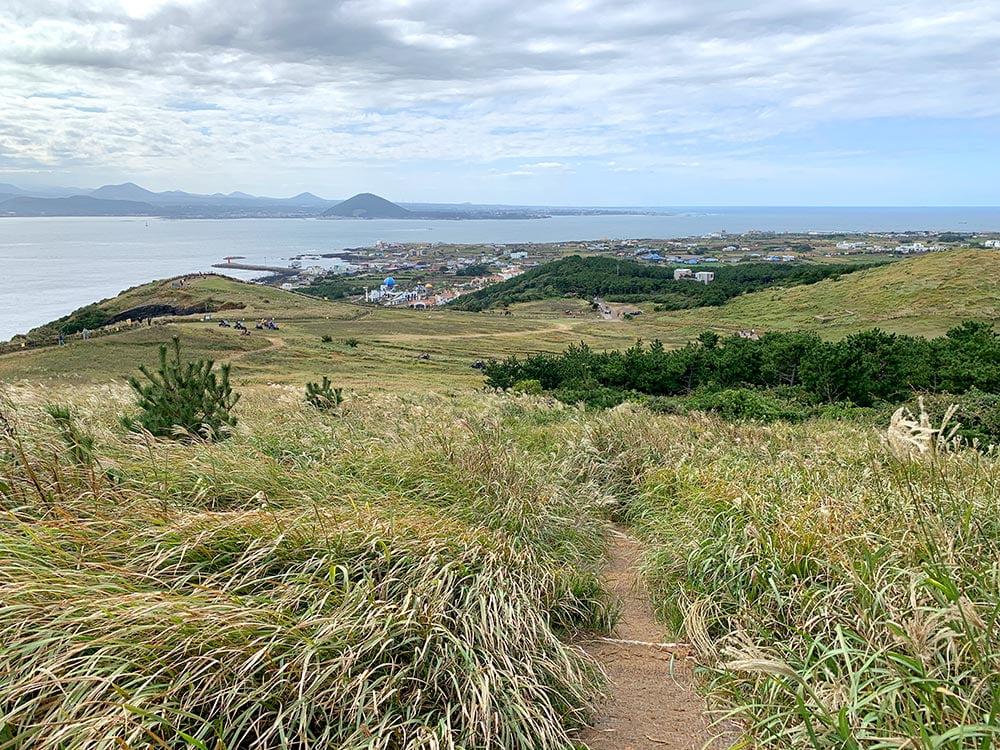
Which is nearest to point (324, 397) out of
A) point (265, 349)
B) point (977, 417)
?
point (977, 417)

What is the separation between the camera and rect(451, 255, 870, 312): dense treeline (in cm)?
7469

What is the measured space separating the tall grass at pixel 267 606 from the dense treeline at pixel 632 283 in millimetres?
72061

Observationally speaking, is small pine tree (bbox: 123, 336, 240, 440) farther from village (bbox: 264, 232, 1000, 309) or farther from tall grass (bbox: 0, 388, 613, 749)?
village (bbox: 264, 232, 1000, 309)

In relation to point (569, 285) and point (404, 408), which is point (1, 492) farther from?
point (569, 285)

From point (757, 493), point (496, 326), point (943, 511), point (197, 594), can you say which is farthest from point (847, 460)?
point (496, 326)

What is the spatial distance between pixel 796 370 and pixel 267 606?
91.5 feet

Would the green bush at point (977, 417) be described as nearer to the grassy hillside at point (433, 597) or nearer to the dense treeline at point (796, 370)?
the dense treeline at point (796, 370)

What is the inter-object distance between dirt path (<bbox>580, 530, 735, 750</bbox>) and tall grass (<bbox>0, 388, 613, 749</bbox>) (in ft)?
0.49

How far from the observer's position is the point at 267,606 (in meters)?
2.81

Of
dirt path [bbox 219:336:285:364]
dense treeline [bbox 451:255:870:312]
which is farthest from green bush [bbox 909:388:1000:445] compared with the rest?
dense treeline [bbox 451:255:870:312]

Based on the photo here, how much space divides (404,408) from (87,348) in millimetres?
36273

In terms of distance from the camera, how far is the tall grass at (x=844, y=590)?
2.28 m

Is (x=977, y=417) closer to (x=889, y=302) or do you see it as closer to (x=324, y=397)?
(x=324, y=397)

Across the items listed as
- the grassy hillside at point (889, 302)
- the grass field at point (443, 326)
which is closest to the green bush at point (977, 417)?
the grass field at point (443, 326)
